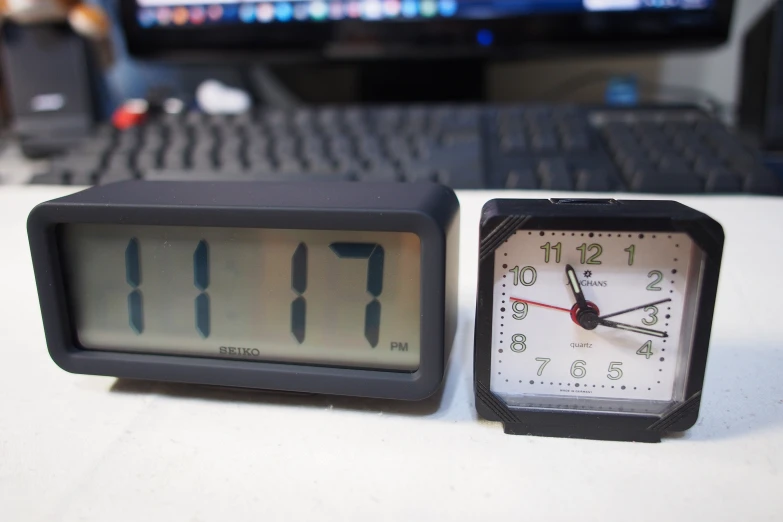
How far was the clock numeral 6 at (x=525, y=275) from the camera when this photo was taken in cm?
34

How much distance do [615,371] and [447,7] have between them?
0.73 m

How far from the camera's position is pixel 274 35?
970 mm

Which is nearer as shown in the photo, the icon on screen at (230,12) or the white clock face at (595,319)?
the white clock face at (595,319)

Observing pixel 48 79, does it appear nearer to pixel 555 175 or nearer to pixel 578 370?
pixel 555 175

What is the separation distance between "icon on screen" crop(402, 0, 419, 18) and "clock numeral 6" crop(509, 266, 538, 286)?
71 cm

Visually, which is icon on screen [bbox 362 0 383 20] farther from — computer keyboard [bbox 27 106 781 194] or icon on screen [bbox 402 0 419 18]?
computer keyboard [bbox 27 106 781 194]

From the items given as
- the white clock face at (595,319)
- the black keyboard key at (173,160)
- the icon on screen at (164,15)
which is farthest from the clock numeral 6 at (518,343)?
the icon on screen at (164,15)

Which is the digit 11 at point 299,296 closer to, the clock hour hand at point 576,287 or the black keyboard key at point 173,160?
Answer: the clock hour hand at point 576,287

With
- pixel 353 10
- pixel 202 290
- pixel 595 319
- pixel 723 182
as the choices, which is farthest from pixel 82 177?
pixel 723 182

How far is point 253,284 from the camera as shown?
377mm

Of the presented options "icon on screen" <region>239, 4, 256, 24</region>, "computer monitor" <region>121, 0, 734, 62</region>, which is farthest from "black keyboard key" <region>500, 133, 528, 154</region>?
"icon on screen" <region>239, 4, 256, 24</region>

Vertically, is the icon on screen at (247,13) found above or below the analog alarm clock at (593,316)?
above

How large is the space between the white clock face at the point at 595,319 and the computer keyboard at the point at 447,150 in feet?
0.97

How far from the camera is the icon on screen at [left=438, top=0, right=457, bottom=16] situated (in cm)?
91
